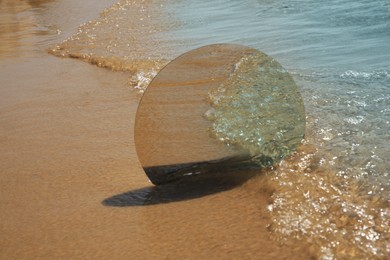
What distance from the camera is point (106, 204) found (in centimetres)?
284

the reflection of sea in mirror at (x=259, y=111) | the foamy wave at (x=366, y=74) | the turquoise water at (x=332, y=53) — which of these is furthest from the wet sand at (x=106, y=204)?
the foamy wave at (x=366, y=74)

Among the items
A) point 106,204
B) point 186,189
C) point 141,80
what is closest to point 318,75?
point 141,80

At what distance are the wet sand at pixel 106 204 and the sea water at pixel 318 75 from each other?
19 centimetres

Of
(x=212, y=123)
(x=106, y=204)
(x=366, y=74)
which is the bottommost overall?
(x=106, y=204)

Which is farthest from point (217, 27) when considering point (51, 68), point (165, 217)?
point (165, 217)

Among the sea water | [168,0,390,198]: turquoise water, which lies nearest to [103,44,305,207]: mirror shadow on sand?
the sea water

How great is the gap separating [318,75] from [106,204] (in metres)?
2.66

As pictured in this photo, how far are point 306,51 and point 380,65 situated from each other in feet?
3.44

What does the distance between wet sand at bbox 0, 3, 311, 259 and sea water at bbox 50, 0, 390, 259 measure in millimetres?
191

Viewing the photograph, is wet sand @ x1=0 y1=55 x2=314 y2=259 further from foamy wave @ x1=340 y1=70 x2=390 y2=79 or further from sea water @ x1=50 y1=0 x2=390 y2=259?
foamy wave @ x1=340 y1=70 x2=390 y2=79

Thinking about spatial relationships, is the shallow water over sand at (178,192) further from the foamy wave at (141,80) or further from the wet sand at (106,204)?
the foamy wave at (141,80)

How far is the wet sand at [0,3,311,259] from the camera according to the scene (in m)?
2.39

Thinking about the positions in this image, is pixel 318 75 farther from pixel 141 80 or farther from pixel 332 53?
pixel 141 80

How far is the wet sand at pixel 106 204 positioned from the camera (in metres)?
2.39
